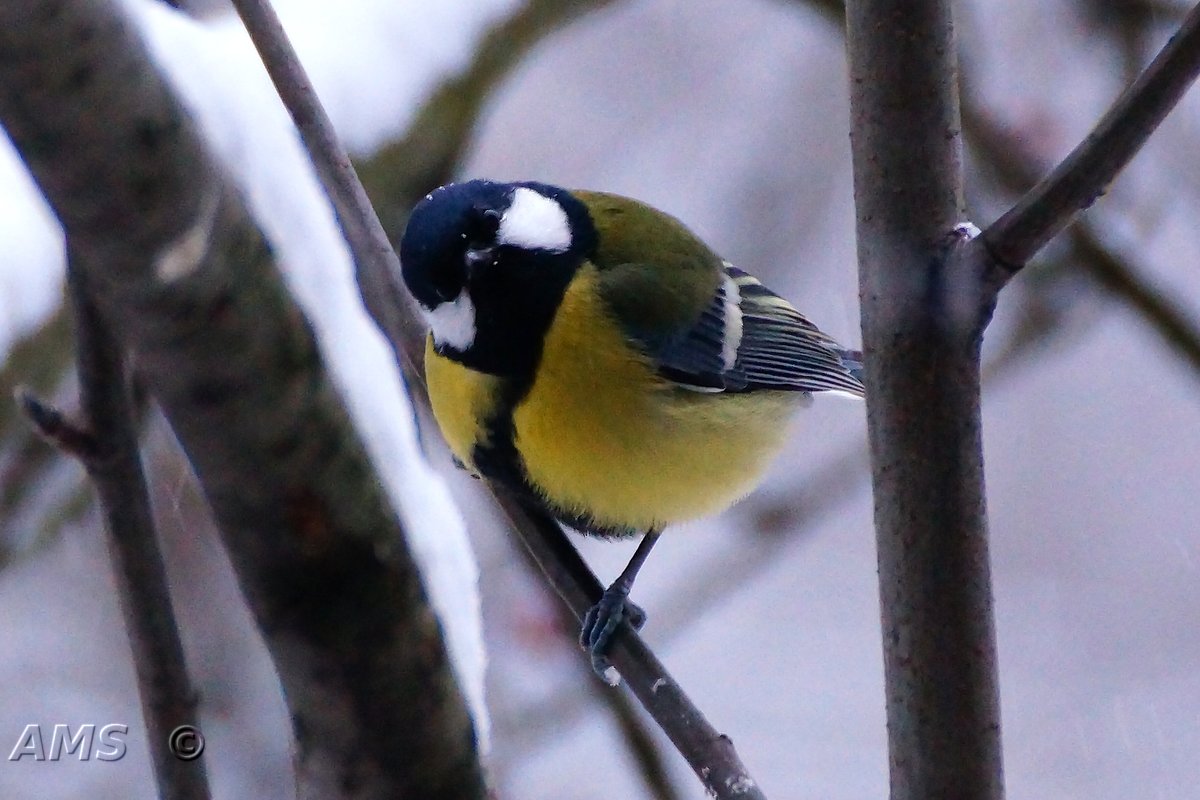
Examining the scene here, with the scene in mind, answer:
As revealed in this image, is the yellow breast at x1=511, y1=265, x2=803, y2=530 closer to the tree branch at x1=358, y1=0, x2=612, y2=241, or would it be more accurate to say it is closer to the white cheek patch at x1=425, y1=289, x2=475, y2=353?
the white cheek patch at x1=425, y1=289, x2=475, y2=353

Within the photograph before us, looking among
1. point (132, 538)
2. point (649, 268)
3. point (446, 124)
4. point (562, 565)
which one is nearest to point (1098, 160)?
point (132, 538)

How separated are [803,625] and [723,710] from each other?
0.66 m

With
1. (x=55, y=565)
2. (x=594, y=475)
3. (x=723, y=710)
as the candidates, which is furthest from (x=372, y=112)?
(x=723, y=710)

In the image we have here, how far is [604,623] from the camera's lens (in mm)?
1499

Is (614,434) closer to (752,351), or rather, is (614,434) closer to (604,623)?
(604,623)

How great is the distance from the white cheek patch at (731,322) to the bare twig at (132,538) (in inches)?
45.1

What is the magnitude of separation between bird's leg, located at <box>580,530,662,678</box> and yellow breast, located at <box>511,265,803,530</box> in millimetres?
120

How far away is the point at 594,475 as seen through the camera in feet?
5.36

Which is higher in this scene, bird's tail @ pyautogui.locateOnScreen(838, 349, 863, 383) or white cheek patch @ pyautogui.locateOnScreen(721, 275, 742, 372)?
white cheek patch @ pyautogui.locateOnScreen(721, 275, 742, 372)

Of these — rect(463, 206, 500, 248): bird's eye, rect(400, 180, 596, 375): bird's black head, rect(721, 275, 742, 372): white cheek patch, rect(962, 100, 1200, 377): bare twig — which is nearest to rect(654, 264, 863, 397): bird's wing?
rect(721, 275, 742, 372): white cheek patch

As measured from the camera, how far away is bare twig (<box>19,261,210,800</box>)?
2.69 feet

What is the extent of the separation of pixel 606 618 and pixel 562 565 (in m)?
0.09

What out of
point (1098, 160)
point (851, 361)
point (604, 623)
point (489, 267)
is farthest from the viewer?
point (851, 361)

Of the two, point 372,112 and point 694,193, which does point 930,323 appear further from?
point 694,193
